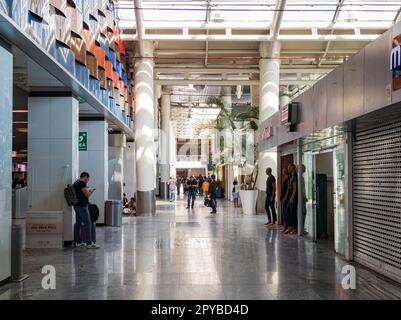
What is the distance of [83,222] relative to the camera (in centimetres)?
1009

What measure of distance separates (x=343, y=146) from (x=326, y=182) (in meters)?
2.51

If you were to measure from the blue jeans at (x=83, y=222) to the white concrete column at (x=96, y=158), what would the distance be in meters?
4.41

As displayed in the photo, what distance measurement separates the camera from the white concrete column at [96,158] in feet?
47.7

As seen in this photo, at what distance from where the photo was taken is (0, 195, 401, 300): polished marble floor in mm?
6102

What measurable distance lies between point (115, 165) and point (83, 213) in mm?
9441

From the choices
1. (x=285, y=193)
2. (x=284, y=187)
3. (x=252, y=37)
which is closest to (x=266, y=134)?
(x=284, y=187)

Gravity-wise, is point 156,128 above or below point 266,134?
above

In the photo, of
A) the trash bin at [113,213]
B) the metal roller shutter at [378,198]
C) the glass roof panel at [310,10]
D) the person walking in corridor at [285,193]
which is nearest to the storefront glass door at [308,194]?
the person walking in corridor at [285,193]

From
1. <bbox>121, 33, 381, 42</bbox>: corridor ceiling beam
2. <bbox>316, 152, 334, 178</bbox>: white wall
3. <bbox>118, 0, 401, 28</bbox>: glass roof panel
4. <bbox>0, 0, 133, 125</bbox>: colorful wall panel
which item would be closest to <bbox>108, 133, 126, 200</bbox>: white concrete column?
<bbox>0, 0, 133, 125</bbox>: colorful wall panel

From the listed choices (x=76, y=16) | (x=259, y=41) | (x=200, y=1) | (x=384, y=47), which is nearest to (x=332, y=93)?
(x=384, y=47)

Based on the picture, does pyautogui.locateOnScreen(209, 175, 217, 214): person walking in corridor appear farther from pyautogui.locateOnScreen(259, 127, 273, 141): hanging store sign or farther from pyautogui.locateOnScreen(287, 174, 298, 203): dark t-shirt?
pyautogui.locateOnScreen(287, 174, 298, 203): dark t-shirt

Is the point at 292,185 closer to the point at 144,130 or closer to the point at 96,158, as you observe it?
the point at 96,158

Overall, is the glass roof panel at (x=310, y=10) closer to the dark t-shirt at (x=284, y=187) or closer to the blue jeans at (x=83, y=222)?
the dark t-shirt at (x=284, y=187)
